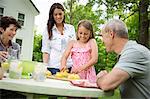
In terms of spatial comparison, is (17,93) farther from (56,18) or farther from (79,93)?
(56,18)

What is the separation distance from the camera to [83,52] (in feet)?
12.5

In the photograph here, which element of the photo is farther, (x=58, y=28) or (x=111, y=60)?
(x=111, y=60)

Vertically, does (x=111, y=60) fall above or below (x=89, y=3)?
below

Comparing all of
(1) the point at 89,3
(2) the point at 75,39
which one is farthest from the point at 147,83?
(1) the point at 89,3

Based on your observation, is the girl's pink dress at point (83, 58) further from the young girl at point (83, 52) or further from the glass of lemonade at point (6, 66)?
the glass of lemonade at point (6, 66)

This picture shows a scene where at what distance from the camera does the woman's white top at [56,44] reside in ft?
13.0

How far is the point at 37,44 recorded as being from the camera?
34.1 meters

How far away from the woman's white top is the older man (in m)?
1.39

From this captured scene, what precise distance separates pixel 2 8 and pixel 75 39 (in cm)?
1972

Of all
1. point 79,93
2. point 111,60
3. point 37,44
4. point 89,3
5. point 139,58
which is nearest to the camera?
point 79,93


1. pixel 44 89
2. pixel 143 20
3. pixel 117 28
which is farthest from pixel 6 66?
pixel 143 20

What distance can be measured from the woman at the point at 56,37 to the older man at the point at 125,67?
4.55 feet

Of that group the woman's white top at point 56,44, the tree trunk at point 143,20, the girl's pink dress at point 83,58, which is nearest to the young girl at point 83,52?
the girl's pink dress at point 83,58

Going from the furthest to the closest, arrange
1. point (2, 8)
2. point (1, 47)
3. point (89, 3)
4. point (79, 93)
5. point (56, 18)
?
point (2, 8) < point (89, 3) < point (56, 18) < point (1, 47) < point (79, 93)
